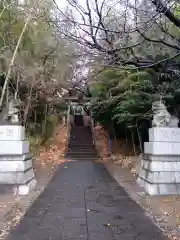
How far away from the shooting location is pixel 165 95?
31.8 ft

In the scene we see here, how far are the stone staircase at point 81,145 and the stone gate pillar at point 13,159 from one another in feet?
33.7

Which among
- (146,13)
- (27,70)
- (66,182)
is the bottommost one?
(66,182)

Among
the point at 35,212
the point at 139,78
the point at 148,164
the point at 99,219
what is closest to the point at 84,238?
the point at 99,219

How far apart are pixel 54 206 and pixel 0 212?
1145 mm

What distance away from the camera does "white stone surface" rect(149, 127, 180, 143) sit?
27.9 feet

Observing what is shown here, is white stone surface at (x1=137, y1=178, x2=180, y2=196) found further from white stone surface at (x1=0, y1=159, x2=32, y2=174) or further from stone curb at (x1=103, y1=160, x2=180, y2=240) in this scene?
white stone surface at (x1=0, y1=159, x2=32, y2=174)

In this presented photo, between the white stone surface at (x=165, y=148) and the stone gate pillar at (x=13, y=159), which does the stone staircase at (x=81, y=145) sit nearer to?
the stone gate pillar at (x=13, y=159)

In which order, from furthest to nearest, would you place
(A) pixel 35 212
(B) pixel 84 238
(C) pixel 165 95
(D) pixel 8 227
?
(C) pixel 165 95 → (A) pixel 35 212 → (D) pixel 8 227 → (B) pixel 84 238

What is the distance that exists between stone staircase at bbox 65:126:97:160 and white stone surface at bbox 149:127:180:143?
10781 millimetres

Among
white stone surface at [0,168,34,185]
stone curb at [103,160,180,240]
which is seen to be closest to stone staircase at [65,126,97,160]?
stone curb at [103,160,180,240]

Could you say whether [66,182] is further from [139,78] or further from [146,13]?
[146,13]

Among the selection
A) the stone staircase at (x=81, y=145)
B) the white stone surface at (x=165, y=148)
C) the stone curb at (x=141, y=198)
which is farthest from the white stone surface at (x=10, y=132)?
the stone staircase at (x=81, y=145)

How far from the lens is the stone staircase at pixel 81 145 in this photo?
768 inches

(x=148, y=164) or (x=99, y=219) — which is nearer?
(x=99, y=219)
